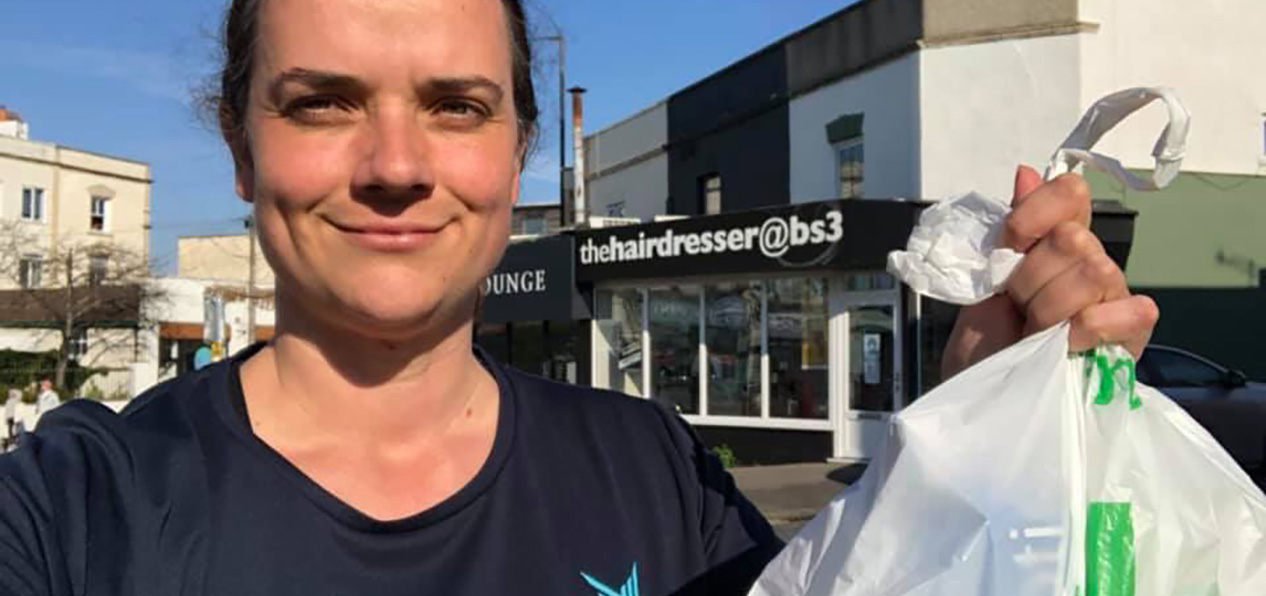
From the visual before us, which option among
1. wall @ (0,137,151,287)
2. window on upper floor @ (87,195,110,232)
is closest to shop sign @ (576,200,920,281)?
wall @ (0,137,151,287)

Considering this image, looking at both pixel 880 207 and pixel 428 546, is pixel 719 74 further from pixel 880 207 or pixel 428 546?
pixel 428 546

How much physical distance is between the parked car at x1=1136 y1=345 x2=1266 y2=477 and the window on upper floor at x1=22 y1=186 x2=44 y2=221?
46084mm

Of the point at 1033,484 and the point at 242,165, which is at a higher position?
the point at 242,165

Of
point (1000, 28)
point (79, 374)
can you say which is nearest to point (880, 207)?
point (1000, 28)

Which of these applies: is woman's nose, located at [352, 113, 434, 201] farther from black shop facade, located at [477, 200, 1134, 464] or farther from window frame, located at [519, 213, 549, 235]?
window frame, located at [519, 213, 549, 235]

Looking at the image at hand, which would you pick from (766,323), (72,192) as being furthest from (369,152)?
(72,192)

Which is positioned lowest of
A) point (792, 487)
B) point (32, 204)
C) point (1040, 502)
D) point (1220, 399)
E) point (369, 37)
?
point (792, 487)

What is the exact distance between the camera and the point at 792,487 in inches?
518

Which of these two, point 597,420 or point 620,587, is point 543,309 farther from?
point 620,587

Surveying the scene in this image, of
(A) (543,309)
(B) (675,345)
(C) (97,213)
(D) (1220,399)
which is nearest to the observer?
(D) (1220,399)

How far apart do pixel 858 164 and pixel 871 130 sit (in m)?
0.64

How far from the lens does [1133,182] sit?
161 cm

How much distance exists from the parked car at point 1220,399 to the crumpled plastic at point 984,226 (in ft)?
40.4

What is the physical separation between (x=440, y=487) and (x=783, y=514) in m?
9.90
